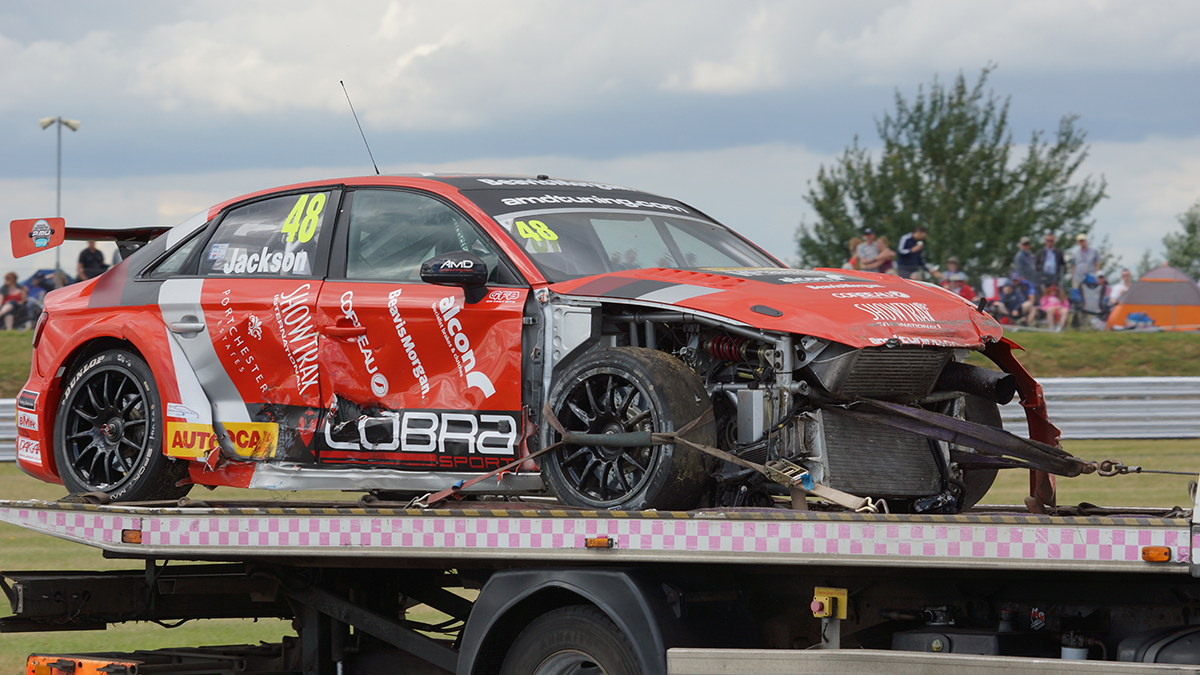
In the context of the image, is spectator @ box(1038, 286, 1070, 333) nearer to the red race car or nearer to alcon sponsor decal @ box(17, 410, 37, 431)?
the red race car

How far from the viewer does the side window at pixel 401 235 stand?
230 inches

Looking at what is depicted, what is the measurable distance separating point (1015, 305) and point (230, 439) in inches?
644

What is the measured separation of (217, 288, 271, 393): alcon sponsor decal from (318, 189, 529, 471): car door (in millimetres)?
378

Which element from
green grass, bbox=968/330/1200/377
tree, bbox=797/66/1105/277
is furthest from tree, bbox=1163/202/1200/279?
green grass, bbox=968/330/1200/377

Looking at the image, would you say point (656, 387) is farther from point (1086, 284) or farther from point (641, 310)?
point (1086, 284)

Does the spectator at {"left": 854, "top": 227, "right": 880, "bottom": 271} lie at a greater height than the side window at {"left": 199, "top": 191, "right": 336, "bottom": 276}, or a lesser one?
greater

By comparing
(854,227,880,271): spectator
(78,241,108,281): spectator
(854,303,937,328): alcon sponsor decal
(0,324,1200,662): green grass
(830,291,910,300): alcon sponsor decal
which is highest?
(854,227,880,271): spectator

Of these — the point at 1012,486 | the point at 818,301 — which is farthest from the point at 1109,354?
the point at 818,301

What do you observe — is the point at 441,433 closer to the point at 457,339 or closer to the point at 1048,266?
the point at 457,339

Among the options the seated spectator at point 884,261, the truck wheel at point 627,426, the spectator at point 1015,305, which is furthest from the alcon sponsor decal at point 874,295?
the spectator at point 1015,305

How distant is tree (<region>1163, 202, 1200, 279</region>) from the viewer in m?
60.7

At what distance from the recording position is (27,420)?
6734mm

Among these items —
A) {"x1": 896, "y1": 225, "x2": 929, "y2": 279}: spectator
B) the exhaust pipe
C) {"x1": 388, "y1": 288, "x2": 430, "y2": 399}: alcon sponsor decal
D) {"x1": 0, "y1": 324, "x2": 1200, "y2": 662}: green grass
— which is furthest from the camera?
{"x1": 896, "y1": 225, "x2": 929, "y2": 279}: spectator

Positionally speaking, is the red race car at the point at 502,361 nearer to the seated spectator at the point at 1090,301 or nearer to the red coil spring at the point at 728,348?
the red coil spring at the point at 728,348
